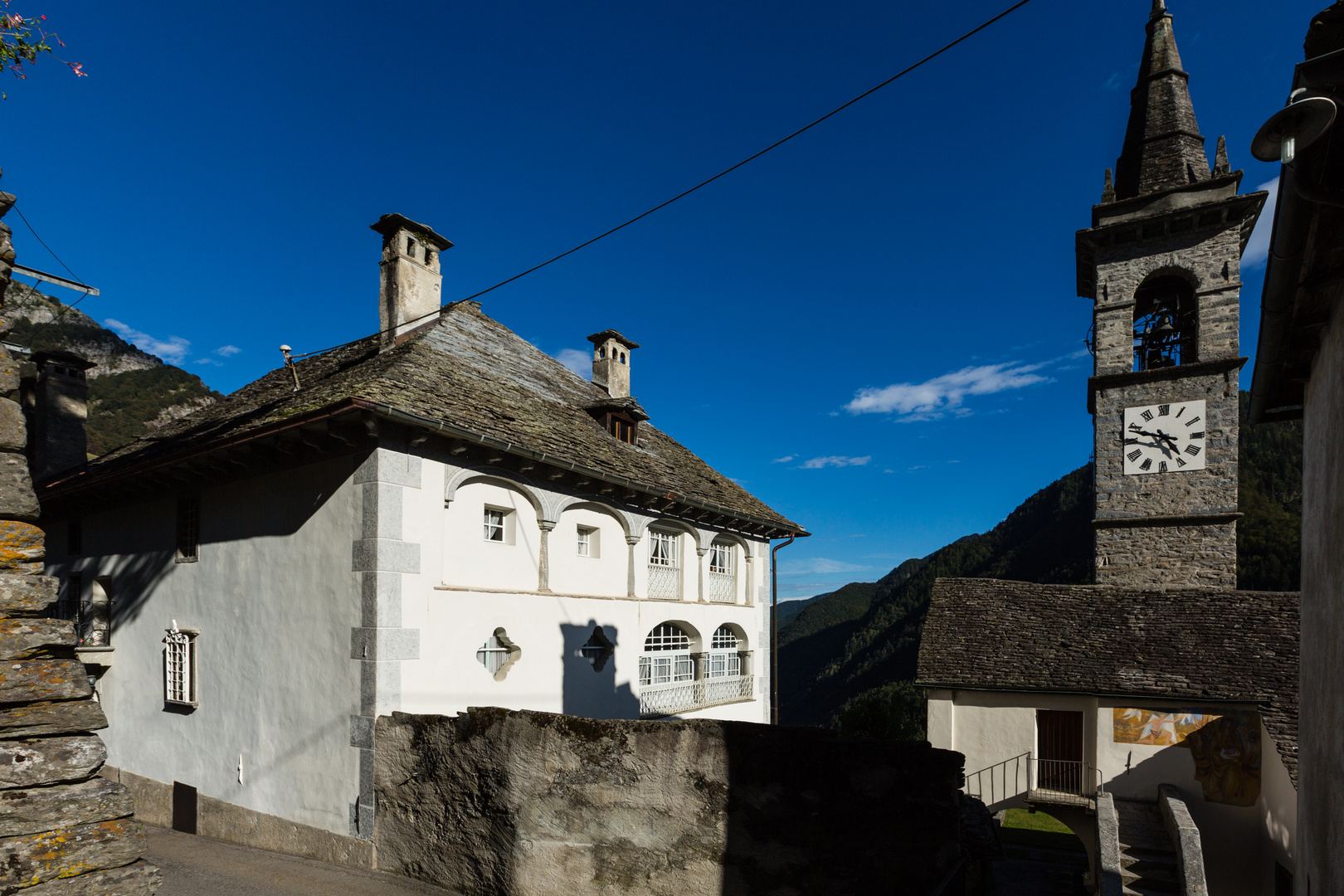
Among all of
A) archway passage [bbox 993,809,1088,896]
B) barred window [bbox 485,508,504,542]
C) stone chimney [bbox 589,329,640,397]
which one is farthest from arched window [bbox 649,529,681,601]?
archway passage [bbox 993,809,1088,896]

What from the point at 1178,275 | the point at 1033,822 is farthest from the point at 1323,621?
the point at 1033,822

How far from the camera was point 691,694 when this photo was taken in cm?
1620

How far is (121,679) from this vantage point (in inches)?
538

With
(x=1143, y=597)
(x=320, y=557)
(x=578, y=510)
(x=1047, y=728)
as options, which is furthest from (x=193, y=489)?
(x=1143, y=597)

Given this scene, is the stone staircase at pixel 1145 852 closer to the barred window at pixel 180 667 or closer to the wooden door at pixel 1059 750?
the wooden door at pixel 1059 750

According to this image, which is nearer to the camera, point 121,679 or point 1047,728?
point 121,679

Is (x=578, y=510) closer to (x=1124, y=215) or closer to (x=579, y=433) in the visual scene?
(x=579, y=433)

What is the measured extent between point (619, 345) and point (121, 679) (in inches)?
532

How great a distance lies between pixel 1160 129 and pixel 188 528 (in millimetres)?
27404

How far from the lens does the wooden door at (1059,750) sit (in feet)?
59.8

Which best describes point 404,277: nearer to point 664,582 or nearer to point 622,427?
point 622,427

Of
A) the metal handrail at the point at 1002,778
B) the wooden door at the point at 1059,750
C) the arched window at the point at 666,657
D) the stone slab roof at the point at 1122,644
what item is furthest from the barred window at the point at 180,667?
the wooden door at the point at 1059,750

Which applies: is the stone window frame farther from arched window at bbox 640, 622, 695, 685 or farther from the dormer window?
the dormer window

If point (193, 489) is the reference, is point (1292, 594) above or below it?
below
